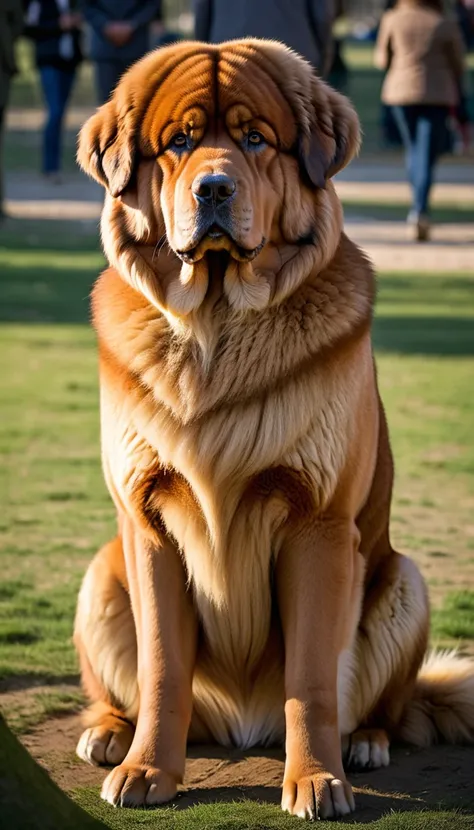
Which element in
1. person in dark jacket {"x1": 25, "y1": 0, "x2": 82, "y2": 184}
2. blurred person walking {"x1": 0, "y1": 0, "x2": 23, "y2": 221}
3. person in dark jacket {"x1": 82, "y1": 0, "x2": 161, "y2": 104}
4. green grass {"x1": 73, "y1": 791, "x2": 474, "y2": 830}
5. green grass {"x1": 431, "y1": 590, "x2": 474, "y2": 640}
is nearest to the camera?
green grass {"x1": 73, "y1": 791, "x2": 474, "y2": 830}

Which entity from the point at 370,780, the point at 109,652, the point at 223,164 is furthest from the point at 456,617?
the point at 223,164

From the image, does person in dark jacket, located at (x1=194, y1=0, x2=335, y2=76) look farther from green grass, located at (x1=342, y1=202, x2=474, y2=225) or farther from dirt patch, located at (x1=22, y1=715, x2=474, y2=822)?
green grass, located at (x1=342, y1=202, x2=474, y2=225)

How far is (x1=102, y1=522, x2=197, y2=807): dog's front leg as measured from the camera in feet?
13.3

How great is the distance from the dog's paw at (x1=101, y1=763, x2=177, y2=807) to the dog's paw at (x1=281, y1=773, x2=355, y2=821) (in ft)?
1.08

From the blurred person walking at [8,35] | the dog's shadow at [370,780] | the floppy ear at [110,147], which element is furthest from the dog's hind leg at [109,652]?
the blurred person walking at [8,35]

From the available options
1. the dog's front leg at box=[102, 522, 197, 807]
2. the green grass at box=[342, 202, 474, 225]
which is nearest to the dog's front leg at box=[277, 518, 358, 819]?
the dog's front leg at box=[102, 522, 197, 807]

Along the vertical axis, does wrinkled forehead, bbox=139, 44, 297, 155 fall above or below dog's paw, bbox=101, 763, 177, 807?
above

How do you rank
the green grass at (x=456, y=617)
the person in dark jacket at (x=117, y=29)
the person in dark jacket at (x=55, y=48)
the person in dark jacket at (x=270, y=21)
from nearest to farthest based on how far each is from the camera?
the green grass at (x=456, y=617)
the person in dark jacket at (x=270, y=21)
the person in dark jacket at (x=117, y=29)
the person in dark jacket at (x=55, y=48)

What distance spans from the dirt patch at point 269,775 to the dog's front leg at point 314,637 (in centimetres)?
18

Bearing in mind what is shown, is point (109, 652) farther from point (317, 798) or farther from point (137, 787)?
point (317, 798)

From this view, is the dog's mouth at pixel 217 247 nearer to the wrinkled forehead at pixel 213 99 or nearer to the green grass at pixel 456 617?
the wrinkled forehead at pixel 213 99

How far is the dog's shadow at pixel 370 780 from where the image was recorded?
4.00 m

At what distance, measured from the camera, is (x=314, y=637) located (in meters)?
4.04

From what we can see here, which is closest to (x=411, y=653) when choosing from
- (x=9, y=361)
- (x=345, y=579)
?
(x=345, y=579)
